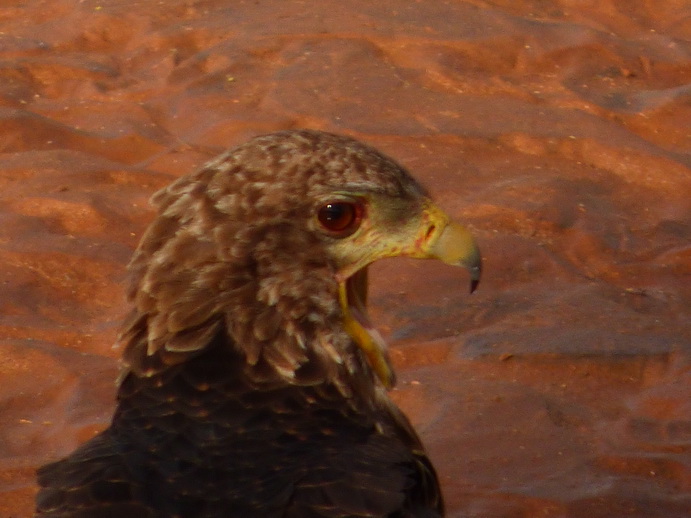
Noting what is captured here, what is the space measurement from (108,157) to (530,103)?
8.23ft

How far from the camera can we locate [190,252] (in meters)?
3.30

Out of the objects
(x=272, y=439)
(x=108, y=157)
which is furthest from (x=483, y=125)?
(x=272, y=439)

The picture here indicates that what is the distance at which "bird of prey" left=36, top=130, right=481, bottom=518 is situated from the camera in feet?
9.98

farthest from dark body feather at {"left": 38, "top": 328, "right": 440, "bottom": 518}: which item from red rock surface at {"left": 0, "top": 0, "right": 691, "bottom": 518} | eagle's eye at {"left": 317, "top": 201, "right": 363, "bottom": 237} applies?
red rock surface at {"left": 0, "top": 0, "right": 691, "bottom": 518}

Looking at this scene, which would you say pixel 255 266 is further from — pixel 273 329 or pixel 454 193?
pixel 454 193

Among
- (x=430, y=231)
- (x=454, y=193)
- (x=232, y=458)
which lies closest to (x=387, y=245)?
(x=430, y=231)

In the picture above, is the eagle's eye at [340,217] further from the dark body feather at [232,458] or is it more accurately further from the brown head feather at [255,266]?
the dark body feather at [232,458]

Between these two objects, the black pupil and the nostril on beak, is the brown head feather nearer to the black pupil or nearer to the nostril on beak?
the black pupil

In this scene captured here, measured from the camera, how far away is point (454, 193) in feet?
21.2

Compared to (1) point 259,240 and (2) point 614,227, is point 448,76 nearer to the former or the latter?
(2) point 614,227

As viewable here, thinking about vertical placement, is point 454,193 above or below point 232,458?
below

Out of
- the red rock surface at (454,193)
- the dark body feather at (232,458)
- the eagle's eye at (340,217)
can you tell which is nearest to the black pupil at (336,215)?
the eagle's eye at (340,217)

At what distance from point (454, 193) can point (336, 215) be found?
320 centimetres

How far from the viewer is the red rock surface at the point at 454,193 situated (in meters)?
4.82
